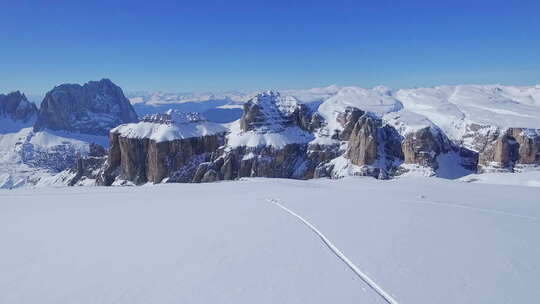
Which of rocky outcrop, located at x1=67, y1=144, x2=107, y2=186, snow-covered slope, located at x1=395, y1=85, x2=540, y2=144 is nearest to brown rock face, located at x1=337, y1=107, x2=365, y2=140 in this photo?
snow-covered slope, located at x1=395, y1=85, x2=540, y2=144

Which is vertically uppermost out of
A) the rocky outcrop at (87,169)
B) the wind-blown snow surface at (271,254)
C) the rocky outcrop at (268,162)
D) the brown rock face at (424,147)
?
the wind-blown snow surface at (271,254)

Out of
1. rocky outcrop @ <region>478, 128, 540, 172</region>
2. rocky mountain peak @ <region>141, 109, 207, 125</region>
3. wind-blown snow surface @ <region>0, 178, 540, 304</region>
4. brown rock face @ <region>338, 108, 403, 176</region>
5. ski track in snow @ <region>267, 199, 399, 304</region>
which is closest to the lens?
ski track in snow @ <region>267, 199, 399, 304</region>

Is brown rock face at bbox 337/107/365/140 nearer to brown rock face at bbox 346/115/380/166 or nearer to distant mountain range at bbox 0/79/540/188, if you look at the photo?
distant mountain range at bbox 0/79/540/188

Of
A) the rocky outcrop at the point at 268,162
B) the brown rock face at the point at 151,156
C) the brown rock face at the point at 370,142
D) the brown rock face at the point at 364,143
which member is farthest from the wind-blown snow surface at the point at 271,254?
the brown rock face at the point at 151,156

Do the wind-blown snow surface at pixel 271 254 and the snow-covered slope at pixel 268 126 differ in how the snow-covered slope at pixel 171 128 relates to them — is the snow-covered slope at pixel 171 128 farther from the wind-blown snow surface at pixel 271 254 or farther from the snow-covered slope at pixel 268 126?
the wind-blown snow surface at pixel 271 254

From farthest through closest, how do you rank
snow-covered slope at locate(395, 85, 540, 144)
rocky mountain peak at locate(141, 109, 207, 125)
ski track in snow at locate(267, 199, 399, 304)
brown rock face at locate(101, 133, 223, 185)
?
1. snow-covered slope at locate(395, 85, 540, 144)
2. rocky mountain peak at locate(141, 109, 207, 125)
3. brown rock face at locate(101, 133, 223, 185)
4. ski track in snow at locate(267, 199, 399, 304)

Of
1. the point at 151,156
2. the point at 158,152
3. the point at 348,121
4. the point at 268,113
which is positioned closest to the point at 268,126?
the point at 268,113
